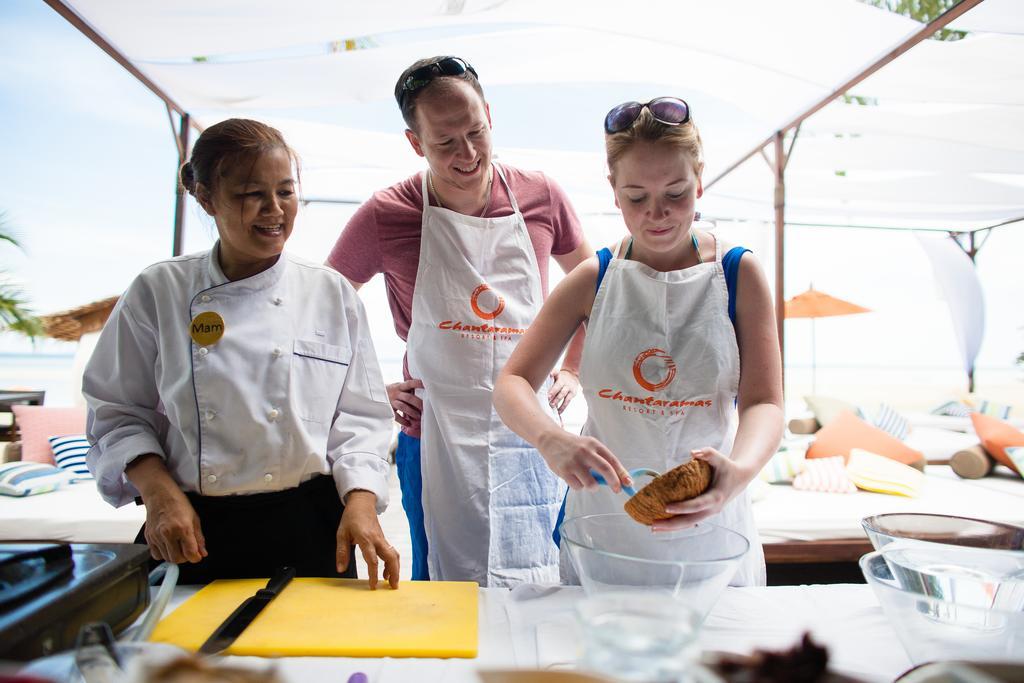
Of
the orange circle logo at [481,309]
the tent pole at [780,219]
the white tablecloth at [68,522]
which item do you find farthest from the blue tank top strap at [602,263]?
the tent pole at [780,219]

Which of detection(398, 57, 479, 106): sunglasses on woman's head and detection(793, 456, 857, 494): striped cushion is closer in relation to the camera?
detection(398, 57, 479, 106): sunglasses on woman's head

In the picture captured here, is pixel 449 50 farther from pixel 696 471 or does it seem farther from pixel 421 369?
pixel 696 471

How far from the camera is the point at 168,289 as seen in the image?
1.22 meters

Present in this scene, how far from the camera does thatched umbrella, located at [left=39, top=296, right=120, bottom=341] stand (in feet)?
21.3

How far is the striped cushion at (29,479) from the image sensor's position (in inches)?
128

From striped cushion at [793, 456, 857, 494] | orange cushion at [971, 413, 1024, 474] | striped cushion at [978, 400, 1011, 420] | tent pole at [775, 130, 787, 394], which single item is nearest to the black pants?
striped cushion at [793, 456, 857, 494]

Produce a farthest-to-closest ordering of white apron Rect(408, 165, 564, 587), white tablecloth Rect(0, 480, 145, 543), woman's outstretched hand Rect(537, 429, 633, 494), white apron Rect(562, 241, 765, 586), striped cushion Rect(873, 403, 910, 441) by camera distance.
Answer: striped cushion Rect(873, 403, 910, 441) → white tablecloth Rect(0, 480, 145, 543) → white apron Rect(408, 165, 564, 587) → white apron Rect(562, 241, 765, 586) → woman's outstretched hand Rect(537, 429, 633, 494)

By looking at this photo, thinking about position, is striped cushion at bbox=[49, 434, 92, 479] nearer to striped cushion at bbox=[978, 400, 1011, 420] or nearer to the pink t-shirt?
the pink t-shirt

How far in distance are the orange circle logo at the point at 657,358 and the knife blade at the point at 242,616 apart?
30.1 inches

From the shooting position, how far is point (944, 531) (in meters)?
1.00

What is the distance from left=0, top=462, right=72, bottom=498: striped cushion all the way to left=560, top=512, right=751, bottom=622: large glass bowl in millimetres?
3514

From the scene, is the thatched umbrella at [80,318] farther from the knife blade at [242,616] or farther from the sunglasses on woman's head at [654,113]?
the sunglasses on woman's head at [654,113]

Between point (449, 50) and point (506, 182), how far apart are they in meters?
3.45

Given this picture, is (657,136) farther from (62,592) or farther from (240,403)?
(62,592)
